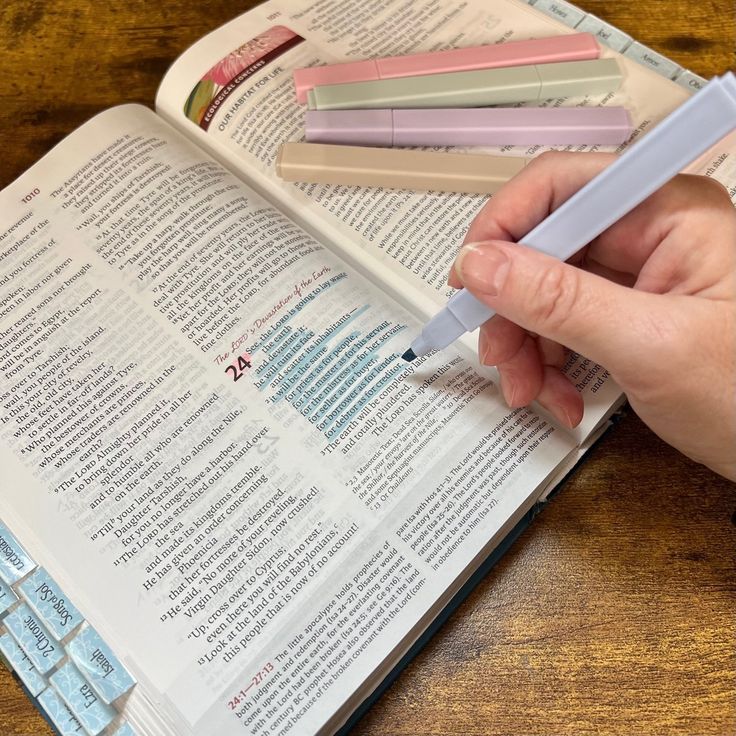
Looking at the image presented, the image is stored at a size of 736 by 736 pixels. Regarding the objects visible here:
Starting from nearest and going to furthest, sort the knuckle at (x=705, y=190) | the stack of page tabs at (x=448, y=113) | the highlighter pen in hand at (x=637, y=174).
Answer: the highlighter pen in hand at (x=637, y=174), the knuckle at (x=705, y=190), the stack of page tabs at (x=448, y=113)

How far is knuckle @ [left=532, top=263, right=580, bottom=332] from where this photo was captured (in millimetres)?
312

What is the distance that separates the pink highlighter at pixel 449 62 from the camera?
501 millimetres

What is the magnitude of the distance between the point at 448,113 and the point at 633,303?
23 centimetres

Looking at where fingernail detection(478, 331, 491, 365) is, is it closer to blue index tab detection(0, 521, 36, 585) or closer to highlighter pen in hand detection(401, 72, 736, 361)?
highlighter pen in hand detection(401, 72, 736, 361)

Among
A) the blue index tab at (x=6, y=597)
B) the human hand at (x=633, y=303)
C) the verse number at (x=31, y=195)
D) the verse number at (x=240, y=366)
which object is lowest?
the human hand at (x=633, y=303)

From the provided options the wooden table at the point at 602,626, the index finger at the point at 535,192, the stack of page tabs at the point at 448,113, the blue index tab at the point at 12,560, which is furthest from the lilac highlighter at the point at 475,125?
the blue index tab at the point at 12,560

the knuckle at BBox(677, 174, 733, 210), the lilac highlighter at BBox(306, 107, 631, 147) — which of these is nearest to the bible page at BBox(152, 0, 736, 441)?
the lilac highlighter at BBox(306, 107, 631, 147)

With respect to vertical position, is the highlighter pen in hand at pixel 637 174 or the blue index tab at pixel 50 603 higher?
the blue index tab at pixel 50 603

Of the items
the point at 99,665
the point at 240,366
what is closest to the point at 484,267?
the point at 240,366

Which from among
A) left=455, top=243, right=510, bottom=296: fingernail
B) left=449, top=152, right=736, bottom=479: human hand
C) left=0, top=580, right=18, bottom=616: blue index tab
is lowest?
left=449, top=152, right=736, bottom=479: human hand

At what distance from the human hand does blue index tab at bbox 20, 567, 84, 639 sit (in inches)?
10.5

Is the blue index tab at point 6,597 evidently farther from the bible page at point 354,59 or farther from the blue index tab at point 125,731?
the bible page at point 354,59

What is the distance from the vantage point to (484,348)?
40 centimetres

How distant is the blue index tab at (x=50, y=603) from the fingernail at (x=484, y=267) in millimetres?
268
